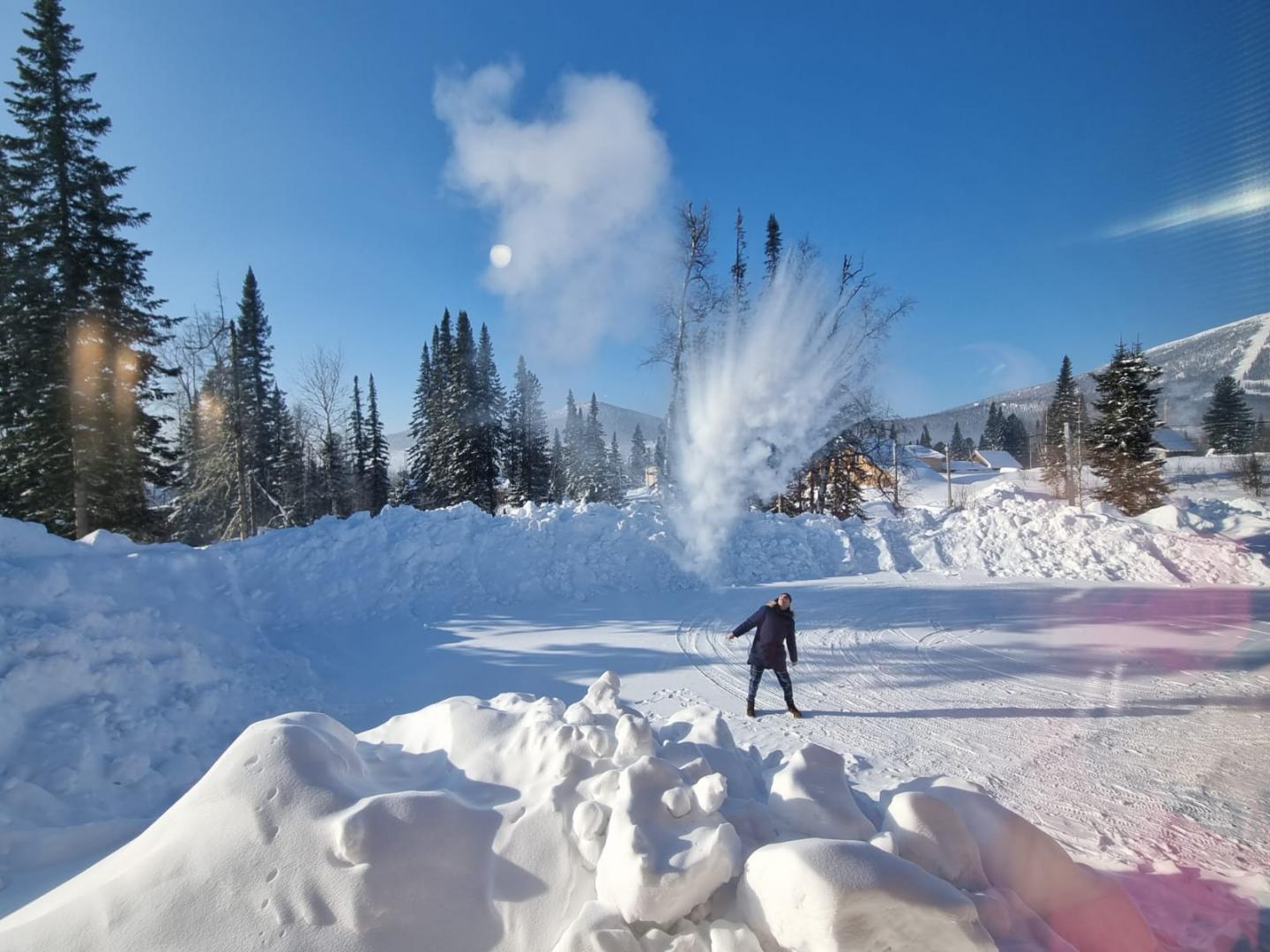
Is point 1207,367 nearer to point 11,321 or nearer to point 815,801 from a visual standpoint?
point 815,801

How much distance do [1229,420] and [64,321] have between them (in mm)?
33202

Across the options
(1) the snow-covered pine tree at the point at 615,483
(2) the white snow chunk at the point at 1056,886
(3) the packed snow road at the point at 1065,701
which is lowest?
(3) the packed snow road at the point at 1065,701

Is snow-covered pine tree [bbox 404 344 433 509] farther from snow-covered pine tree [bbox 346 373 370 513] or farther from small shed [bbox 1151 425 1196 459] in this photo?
small shed [bbox 1151 425 1196 459]

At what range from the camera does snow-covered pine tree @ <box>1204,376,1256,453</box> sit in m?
14.7

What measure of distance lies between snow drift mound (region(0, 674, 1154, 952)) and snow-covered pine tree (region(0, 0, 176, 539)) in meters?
15.4

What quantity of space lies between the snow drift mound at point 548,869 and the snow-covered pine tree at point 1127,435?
23189 millimetres

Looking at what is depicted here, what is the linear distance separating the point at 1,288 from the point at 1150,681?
2334 centimetres

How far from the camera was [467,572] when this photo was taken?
1152cm

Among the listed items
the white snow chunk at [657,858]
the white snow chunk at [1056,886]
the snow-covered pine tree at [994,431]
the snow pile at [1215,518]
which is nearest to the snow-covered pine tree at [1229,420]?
the snow pile at [1215,518]

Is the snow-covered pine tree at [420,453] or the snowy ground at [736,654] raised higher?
the snow-covered pine tree at [420,453]

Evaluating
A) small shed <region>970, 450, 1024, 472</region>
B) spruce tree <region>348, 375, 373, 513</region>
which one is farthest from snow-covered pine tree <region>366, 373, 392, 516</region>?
small shed <region>970, 450, 1024, 472</region>

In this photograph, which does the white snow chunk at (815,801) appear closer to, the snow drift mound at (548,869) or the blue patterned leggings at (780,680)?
the snow drift mound at (548,869)

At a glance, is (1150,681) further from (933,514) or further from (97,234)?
(97,234)

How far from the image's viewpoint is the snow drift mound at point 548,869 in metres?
1.94
